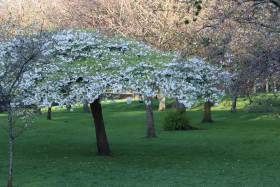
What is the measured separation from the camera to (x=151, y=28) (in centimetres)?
3120

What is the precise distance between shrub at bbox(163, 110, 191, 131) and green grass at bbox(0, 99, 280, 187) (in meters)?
2.33

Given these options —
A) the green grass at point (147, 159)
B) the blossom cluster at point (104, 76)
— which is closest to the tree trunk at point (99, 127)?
the green grass at point (147, 159)

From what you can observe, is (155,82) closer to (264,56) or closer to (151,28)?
(264,56)

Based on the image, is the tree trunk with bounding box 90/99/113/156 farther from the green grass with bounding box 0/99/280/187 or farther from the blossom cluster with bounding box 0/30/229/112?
the blossom cluster with bounding box 0/30/229/112

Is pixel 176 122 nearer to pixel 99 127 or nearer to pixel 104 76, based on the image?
pixel 99 127

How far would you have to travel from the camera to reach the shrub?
118 feet

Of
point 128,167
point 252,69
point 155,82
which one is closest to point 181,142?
point 128,167

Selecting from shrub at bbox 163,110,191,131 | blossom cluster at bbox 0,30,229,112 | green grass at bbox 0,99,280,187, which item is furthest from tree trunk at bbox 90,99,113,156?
shrub at bbox 163,110,191,131

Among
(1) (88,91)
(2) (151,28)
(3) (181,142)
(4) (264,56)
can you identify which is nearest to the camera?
(4) (264,56)

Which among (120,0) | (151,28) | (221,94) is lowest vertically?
(221,94)

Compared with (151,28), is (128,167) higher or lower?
lower

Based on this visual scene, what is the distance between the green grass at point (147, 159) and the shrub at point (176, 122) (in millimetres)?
2330

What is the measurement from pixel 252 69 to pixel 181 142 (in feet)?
50.7

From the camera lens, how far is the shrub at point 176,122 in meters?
36.0
